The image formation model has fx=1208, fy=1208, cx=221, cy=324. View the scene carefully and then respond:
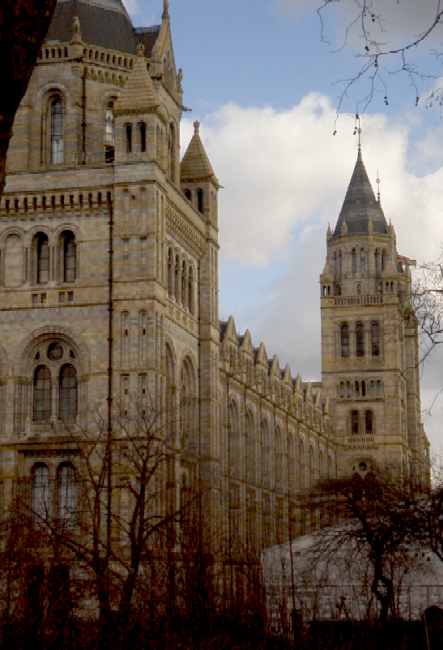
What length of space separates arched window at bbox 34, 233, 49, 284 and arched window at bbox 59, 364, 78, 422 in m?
4.18

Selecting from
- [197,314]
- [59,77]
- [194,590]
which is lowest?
[194,590]

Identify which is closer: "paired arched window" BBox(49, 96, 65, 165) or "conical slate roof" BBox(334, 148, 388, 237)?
"paired arched window" BBox(49, 96, 65, 165)

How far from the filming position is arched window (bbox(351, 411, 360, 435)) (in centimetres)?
10975

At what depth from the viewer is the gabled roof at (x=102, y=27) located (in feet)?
186

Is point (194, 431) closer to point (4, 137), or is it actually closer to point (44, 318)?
point (44, 318)

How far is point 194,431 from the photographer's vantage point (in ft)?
191

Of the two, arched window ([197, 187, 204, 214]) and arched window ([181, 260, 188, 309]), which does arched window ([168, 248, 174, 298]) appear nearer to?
arched window ([181, 260, 188, 309])

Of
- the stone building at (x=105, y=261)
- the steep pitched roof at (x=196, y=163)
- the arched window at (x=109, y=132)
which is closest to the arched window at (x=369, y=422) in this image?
the stone building at (x=105, y=261)

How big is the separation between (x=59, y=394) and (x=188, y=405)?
8.33 m

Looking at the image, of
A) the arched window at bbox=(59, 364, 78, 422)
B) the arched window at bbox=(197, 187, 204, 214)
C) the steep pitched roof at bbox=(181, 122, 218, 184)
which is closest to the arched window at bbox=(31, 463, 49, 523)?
the arched window at bbox=(59, 364, 78, 422)

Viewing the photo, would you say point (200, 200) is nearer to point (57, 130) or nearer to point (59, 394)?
point (57, 130)

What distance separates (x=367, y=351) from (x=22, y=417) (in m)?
61.9

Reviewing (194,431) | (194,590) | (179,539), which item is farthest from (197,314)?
(194,590)

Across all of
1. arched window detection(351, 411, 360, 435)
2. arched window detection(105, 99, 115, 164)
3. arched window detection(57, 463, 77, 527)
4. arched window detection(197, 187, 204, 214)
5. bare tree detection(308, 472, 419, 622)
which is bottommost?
bare tree detection(308, 472, 419, 622)
